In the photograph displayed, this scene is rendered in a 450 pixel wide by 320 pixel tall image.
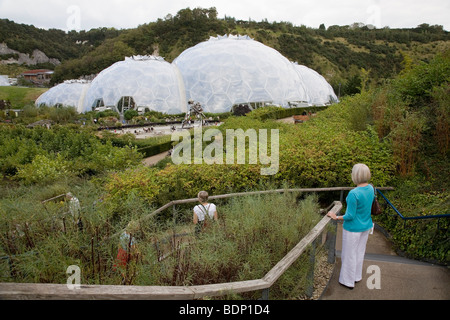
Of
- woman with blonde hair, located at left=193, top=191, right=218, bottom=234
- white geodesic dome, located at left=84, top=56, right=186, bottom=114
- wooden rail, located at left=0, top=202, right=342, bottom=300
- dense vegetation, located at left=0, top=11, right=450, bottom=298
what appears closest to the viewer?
wooden rail, located at left=0, top=202, right=342, bottom=300

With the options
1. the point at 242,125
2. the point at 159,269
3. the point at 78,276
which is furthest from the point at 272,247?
the point at 242,125

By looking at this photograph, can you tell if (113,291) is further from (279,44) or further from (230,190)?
(279,44)

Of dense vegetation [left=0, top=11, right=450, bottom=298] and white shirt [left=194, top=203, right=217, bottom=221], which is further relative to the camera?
white shirt [left=194, top=203, right=217, bottom=221]

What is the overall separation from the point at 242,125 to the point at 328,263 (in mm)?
9717

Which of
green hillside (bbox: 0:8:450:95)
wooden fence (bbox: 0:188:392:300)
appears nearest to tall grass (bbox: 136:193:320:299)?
wooden fence (bbox: 0:188:392:300)

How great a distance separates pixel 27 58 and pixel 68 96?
71.1 m

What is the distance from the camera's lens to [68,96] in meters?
33.9

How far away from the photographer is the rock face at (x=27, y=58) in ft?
279

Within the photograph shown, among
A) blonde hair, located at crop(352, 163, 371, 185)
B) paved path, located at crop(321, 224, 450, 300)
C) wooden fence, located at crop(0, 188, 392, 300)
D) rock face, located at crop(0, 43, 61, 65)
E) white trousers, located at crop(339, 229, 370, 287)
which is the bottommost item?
paved path, located at crop(321, 224, 450, 300)

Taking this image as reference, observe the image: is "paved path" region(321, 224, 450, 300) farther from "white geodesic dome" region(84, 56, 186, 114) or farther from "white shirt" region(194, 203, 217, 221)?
"white geodesic dome" region(84, 56, 186, 114)

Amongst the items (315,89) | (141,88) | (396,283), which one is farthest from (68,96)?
(396,283)

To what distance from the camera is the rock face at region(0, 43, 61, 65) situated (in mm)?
85000

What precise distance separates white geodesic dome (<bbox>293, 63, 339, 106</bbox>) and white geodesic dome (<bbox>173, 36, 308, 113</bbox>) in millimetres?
4186
